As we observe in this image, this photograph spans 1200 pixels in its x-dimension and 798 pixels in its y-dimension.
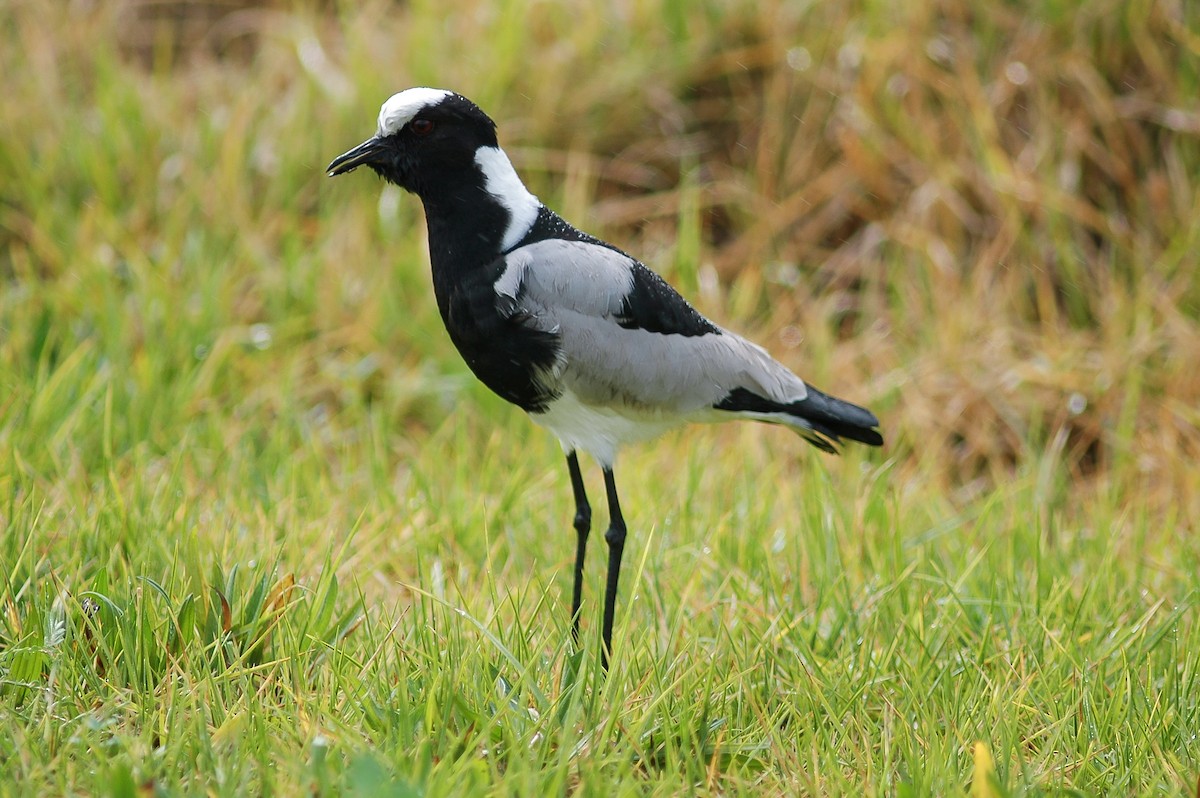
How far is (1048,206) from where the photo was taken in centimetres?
531

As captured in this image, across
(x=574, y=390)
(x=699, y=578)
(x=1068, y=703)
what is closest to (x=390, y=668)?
(x=574, y=390)

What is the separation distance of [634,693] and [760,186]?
3.44 meters

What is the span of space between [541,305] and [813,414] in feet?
2.79

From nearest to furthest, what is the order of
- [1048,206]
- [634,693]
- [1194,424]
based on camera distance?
A: [634,693], [1194,424], [1048,206]

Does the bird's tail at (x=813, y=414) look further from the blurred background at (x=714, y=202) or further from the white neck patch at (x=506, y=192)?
the blurred background at (x=714, y=202)

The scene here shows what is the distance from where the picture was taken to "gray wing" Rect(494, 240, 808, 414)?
3037 millimetres

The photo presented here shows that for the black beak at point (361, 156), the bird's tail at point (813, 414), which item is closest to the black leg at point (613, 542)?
the bird's tail at point (813, 414)

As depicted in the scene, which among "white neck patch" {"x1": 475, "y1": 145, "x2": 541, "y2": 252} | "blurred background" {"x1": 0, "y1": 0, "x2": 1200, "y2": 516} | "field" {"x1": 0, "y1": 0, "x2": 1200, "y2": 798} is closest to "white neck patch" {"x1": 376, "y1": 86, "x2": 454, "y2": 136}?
"white neck patch" {"x1": 475, "y1": 145, "x2": 541, "y2": 252}

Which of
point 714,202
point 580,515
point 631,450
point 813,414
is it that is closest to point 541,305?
point 580,515

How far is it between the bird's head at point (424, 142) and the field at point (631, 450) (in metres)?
0.81

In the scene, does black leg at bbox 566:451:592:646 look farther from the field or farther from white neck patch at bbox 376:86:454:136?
white neck patch at bbox 376:86:454:136

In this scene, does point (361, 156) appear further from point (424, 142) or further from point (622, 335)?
point (622, 335)

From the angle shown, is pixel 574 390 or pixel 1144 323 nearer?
pixel 574 390

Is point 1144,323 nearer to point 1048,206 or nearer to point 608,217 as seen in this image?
A: point 1048,206
